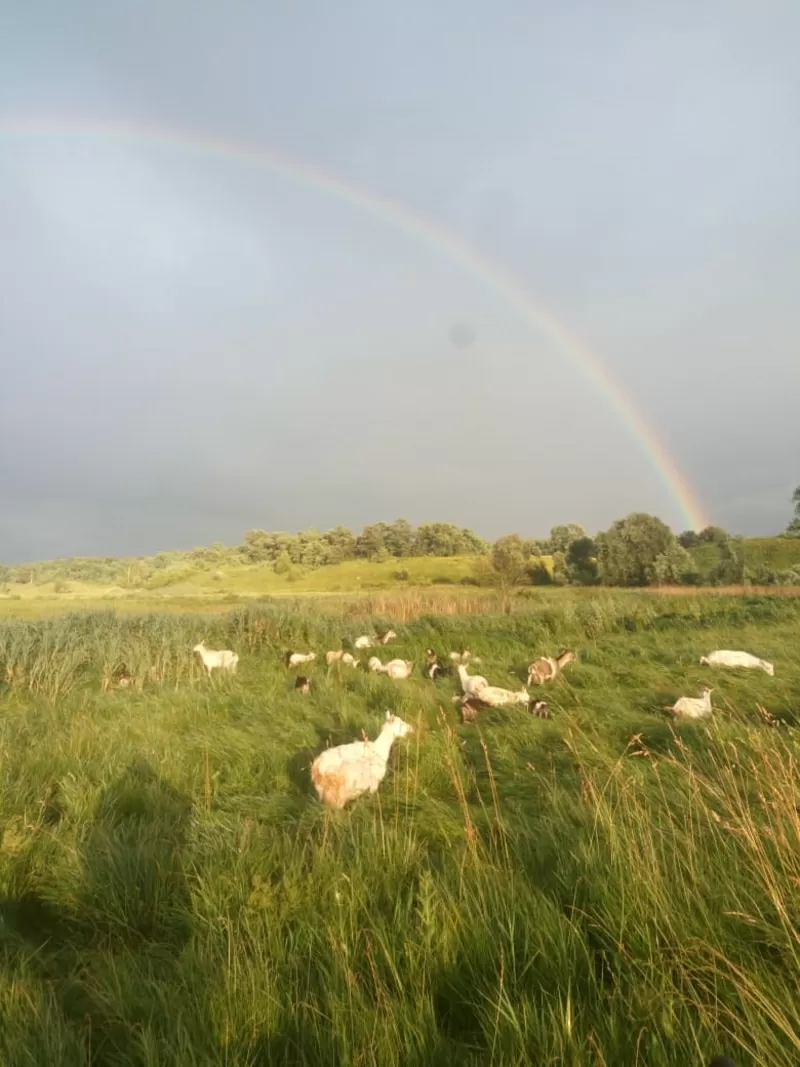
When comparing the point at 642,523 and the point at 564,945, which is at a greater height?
the point at 642,523

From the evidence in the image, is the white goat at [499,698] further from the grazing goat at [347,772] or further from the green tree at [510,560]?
the green tree at [510,560]

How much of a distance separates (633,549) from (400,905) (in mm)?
56559

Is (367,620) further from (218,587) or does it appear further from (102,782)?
(218,587)

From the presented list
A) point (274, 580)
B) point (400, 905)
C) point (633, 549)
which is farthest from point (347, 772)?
point (274, 580)

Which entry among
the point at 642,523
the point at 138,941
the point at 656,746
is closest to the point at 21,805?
the point at 138,941

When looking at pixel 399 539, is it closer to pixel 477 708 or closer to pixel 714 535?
pixel 714 535

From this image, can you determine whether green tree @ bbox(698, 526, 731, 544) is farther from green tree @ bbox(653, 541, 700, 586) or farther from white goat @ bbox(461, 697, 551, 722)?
white goat @ bbox(461, 697, 551, 722)

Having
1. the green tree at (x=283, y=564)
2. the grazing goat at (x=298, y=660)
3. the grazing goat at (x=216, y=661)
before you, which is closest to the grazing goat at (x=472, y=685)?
the grazing goat at (x=298, y=660)

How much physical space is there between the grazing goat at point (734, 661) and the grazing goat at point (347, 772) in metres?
7.36

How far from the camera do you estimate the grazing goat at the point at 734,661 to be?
9820 millimetres

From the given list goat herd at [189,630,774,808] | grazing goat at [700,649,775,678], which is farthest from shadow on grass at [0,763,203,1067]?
grazing goat at [700,649,775,678]

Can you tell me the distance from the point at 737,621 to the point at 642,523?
4069cm

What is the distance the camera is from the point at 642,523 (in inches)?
2206

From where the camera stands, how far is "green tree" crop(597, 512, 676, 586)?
5412 centimetres
